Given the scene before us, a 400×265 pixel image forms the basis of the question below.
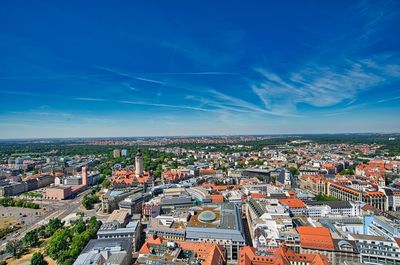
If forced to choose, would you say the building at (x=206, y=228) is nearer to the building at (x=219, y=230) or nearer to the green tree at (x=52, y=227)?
the building at (x=219, y=230)

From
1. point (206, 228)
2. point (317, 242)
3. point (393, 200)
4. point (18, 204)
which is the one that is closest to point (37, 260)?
point (206, 228)

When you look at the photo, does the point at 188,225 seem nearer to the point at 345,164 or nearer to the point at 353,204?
the point at 353,204

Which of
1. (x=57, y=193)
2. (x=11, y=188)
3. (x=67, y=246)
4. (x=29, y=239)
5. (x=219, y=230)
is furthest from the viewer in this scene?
(x=11, y=188)

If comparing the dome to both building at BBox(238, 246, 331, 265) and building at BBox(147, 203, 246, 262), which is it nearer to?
building at BBox(147, 203, 246, 262)

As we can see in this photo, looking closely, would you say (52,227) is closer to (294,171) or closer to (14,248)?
(14,248)

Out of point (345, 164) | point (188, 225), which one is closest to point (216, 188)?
point (188, 225)

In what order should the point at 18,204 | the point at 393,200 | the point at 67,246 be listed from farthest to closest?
the point at 18,204, the point at 393,200, the point at 67,246

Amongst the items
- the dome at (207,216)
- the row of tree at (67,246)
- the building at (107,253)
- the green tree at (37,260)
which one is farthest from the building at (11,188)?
the dome at (207,216)

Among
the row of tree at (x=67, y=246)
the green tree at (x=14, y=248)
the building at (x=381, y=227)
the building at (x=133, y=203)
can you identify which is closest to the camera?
the row of tree at (x=67, y=246)

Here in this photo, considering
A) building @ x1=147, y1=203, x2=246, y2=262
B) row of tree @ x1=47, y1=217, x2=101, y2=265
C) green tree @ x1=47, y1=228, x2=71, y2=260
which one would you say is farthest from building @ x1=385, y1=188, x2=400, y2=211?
green tree @ x1=47, y1=228, x2=71, y2=260
